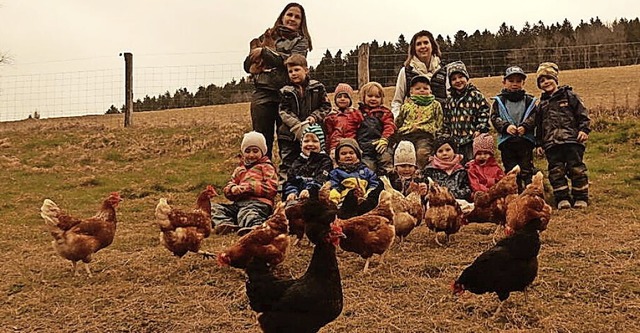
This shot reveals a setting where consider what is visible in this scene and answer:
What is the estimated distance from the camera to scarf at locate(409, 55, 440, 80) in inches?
292

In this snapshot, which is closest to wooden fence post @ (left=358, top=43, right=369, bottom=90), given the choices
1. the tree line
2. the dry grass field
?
the tree line

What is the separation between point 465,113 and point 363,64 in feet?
20.4

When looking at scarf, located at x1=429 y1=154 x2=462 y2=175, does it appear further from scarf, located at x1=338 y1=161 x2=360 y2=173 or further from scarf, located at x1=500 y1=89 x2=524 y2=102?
scarf, located at x1=500 y1=89 x2=524 y2=102

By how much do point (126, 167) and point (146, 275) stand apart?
684 cm

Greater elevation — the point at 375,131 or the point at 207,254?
the point at 375,131

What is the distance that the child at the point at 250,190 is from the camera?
20.6ft

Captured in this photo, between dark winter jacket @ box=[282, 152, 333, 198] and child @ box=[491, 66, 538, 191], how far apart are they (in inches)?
85.7

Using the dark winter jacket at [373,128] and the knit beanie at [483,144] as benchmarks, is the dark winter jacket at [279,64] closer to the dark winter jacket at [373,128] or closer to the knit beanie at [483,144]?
the dark winter jacket at [373,128]

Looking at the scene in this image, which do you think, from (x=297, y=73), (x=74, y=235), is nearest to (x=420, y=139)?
(x=297, y=73)

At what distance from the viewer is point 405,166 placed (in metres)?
6.56

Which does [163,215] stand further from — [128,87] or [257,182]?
[128,87]

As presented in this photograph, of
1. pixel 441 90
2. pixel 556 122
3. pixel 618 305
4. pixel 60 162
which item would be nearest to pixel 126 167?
pixel 60 162

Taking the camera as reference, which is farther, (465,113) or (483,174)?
(465,113)

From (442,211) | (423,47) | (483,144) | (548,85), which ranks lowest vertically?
(442,211)
